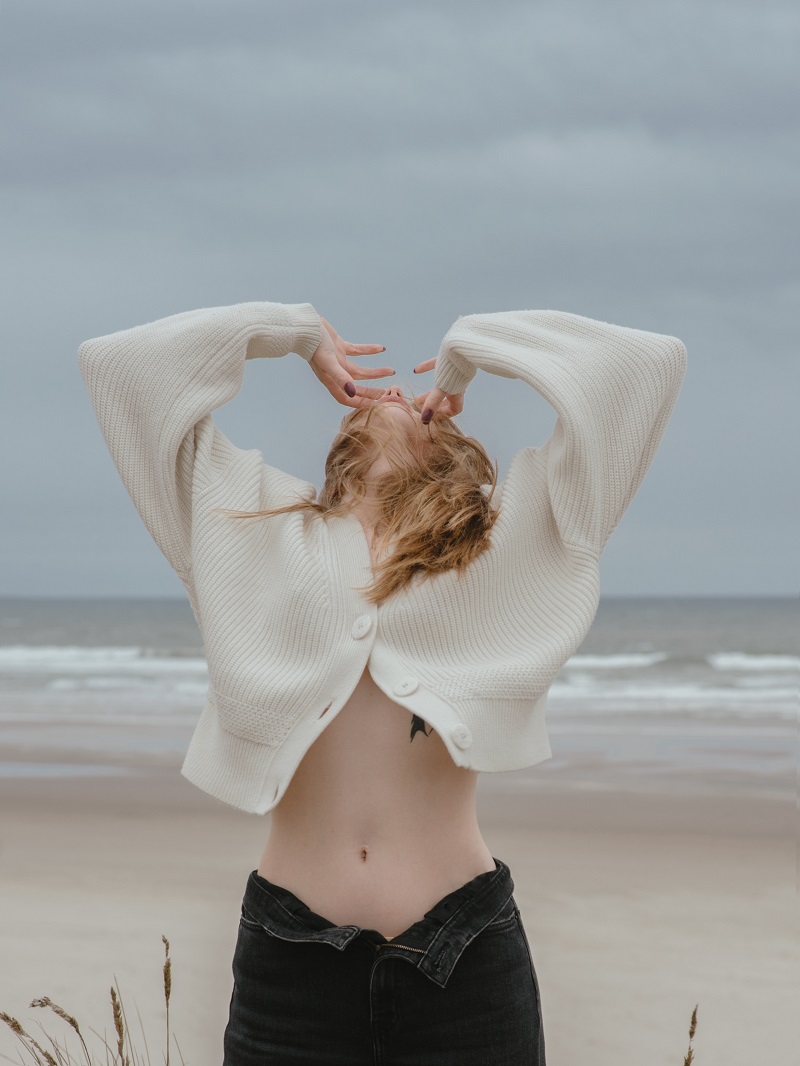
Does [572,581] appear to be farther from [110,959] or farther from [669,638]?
[669,638]

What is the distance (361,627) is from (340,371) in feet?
2.48

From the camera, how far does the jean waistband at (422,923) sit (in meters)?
2.00

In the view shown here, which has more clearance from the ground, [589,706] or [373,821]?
[373,821]

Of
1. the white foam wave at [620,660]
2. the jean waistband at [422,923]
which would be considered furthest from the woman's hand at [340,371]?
the white foam wave at [620,660]

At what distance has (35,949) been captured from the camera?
5.07 m

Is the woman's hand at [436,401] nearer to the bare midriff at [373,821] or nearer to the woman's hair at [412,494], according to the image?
the woman's hair at [412,494]

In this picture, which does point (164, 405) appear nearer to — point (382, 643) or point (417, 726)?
point (382, 643)

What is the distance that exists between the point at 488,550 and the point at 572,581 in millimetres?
179

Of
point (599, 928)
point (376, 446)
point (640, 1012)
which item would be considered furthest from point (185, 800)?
point (376, 446)

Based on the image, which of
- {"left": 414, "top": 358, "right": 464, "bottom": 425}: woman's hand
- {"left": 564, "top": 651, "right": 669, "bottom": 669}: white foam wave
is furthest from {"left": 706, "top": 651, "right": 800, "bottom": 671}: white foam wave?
{"left": 414, "top": 358, "right": 464, "bottom": 425}: woman's hand

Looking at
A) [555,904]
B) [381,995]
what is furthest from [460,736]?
[555,904]

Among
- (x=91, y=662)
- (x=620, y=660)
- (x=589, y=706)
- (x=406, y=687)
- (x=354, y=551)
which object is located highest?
(x=354, y=551)

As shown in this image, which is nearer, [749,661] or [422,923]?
[422,923]

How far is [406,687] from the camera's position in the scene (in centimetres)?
211
